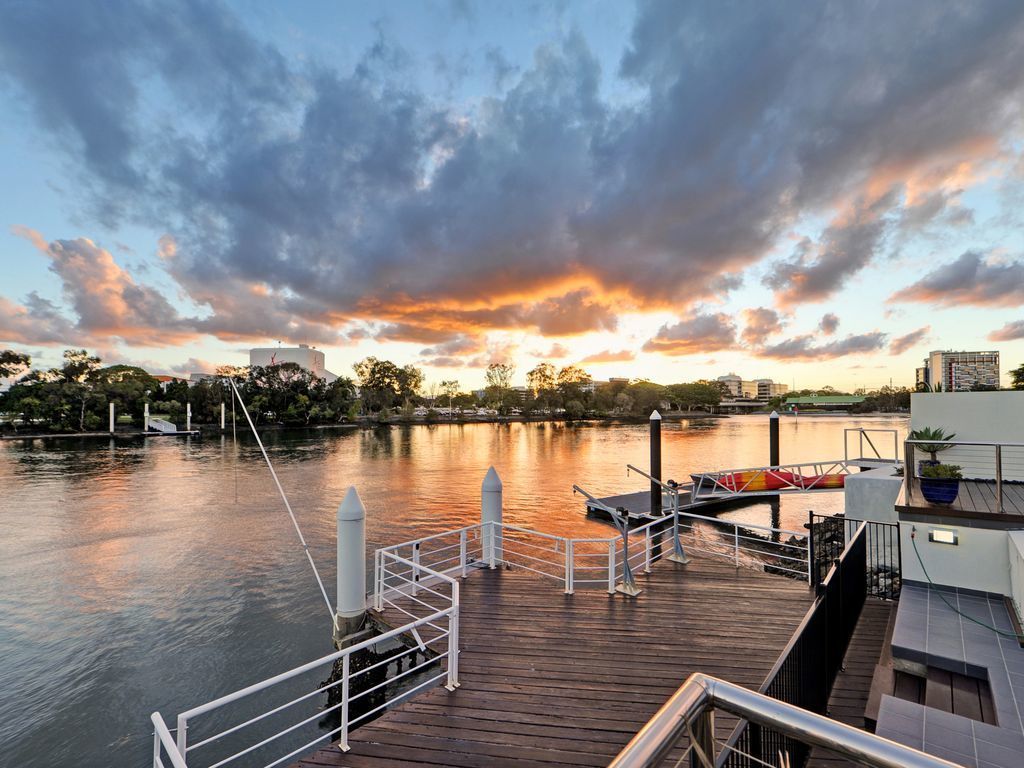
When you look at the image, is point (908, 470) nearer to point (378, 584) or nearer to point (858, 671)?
point (858, 671)

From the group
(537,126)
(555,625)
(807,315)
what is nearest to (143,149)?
(537,126)

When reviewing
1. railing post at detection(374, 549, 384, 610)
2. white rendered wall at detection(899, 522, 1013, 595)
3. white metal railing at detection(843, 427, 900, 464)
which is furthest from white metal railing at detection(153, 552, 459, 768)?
white metal railing at detection(843, 427, 900, 464)

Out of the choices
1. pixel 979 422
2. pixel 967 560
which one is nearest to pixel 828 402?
pixel 979 422

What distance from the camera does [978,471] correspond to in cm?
877

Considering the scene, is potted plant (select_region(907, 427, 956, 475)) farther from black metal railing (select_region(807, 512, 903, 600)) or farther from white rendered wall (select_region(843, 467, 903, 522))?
black metal railing (select_region(807, 512, 903, 600))

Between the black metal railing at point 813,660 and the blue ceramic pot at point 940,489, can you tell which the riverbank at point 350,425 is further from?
the blue ceramic pot at point 940,489

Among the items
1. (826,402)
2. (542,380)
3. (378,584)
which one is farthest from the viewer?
(826,402)

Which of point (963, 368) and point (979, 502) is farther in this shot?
point (963, 368)

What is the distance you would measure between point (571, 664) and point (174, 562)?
1396cm

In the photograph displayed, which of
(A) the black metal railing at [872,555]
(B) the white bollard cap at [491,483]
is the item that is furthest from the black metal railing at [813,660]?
(B) the white bollard cap at [491,483]

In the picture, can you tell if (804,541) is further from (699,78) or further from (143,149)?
(143,149)

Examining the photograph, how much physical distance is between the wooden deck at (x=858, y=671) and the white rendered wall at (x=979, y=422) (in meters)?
4.20

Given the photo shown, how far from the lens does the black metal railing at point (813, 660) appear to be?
2.36 metres

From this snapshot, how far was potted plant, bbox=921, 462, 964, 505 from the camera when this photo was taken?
21.5 feet
